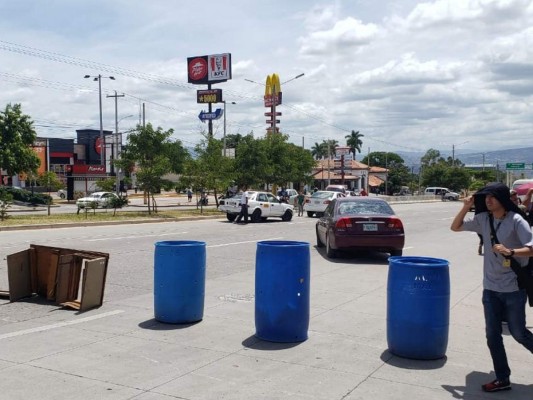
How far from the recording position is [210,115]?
5788 cm

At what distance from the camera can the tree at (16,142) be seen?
3183 centimetres

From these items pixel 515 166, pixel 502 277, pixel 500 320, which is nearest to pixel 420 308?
pixel 500 320

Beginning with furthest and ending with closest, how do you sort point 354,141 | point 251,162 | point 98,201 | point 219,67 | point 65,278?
point 354,141 < point 219,67 < point 251,162 < point 98,201 < point 65,278

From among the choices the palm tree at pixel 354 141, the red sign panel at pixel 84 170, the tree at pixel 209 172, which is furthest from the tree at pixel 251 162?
the palm tree at pixel 354 141

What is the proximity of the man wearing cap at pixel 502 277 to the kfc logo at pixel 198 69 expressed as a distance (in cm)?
5854

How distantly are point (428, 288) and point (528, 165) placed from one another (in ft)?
304

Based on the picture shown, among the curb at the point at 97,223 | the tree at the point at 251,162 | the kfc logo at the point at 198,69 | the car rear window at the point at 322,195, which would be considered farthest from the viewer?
the kfc logo at the point at 198,69

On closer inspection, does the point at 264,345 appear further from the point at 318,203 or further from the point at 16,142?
the point at 16,142

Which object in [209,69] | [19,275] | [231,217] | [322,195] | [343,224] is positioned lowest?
[231,217]

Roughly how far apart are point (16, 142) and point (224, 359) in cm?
2974

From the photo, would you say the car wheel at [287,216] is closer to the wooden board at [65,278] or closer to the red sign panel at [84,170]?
the wooden board at [65,278]

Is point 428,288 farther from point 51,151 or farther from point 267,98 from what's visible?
point 51,151

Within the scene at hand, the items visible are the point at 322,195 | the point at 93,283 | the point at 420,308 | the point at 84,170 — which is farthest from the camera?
the point at 84,170

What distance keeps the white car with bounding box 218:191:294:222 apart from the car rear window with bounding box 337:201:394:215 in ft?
44.0
